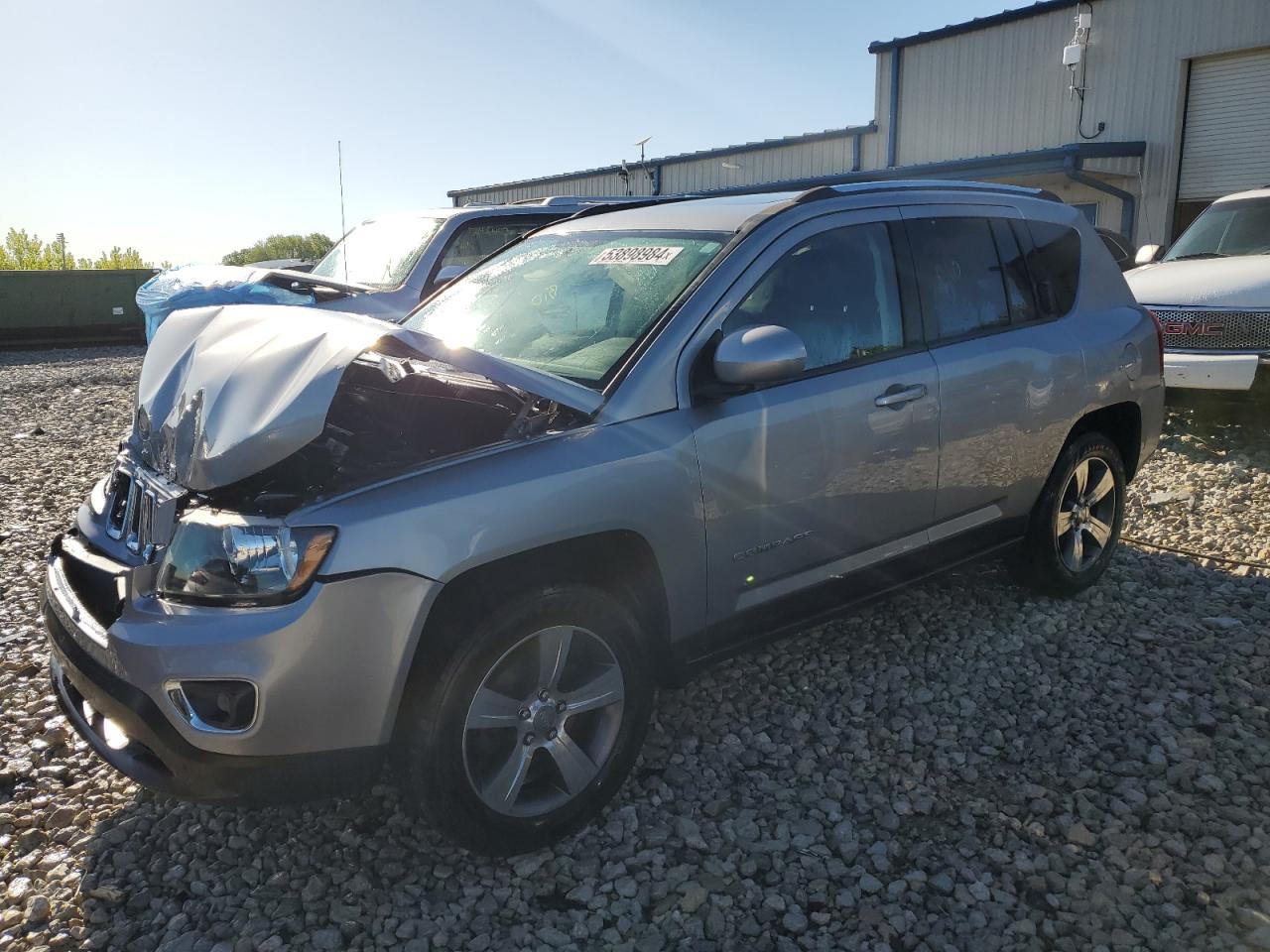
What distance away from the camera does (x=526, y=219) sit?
7.75 metres

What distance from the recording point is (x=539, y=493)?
259 centimetres

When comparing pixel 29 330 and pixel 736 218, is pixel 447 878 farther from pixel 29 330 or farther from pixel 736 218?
pixel 29 330

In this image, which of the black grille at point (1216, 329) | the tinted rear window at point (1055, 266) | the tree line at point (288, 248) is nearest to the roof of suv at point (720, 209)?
the tinted rear window at point (1055, 266)

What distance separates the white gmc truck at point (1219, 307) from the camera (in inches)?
275

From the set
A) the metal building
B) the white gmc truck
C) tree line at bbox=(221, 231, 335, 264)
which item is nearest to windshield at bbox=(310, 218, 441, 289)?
the white gmc truck

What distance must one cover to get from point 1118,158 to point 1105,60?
6.26ft

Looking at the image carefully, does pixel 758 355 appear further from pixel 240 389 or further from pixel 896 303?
pixel 240 389

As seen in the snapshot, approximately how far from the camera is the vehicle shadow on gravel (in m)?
2.55

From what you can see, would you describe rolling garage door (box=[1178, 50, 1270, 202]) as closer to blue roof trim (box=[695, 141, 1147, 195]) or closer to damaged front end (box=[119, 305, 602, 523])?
blue roof trim (box=[695, 141, 1147, 195])

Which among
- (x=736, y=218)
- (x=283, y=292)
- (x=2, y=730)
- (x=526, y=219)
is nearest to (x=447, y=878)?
(x=2, y=730)

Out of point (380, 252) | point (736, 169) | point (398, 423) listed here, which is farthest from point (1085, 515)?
point (736, 169)

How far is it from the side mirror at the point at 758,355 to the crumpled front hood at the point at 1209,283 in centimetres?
498

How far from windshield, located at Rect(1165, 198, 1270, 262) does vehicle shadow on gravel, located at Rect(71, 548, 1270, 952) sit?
5.64 meters

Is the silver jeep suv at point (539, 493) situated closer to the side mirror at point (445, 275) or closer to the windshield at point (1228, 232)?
the side mirror at point (445, 275)
